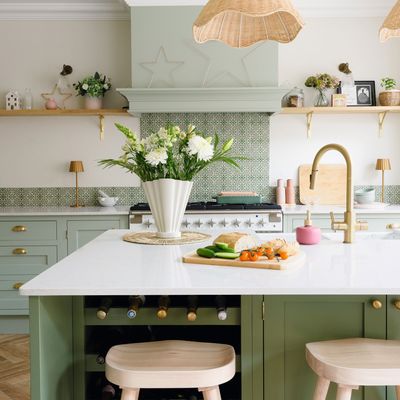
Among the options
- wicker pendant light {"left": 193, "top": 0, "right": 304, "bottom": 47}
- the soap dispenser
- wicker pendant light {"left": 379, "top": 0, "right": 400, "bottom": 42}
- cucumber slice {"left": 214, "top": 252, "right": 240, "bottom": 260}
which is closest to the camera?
cucumber slice {"left": 214, "top": 252, "right": 240, "bottom": 260}


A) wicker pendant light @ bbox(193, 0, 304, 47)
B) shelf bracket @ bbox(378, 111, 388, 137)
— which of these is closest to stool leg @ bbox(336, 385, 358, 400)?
wicker pendant light @ bbox(193, 0, 304, 47)

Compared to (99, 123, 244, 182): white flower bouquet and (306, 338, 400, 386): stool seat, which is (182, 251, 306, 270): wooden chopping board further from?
(99, 123, 244, 182): white flower bouquet

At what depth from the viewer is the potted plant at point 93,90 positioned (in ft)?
14.8

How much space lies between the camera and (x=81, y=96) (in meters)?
4.70

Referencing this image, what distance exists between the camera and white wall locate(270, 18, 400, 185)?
466 cm

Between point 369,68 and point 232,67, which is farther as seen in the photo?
point 369,68

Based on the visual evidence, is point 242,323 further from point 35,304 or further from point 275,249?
point 35,304

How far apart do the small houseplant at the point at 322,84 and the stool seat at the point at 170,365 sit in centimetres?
325

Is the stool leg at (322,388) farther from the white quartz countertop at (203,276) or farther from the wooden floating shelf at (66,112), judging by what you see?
the wooden floating shelf at (66,112)

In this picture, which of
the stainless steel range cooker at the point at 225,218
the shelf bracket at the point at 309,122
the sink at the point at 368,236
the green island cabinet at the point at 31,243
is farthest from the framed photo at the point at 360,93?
the green island cabinet at the point at 31,243

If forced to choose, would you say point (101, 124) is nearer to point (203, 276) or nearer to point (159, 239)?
point (159, 239)

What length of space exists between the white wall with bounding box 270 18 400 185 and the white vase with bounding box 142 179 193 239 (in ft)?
7.88

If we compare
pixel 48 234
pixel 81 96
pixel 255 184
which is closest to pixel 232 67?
pixel 255 184

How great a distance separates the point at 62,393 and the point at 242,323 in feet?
2.19
